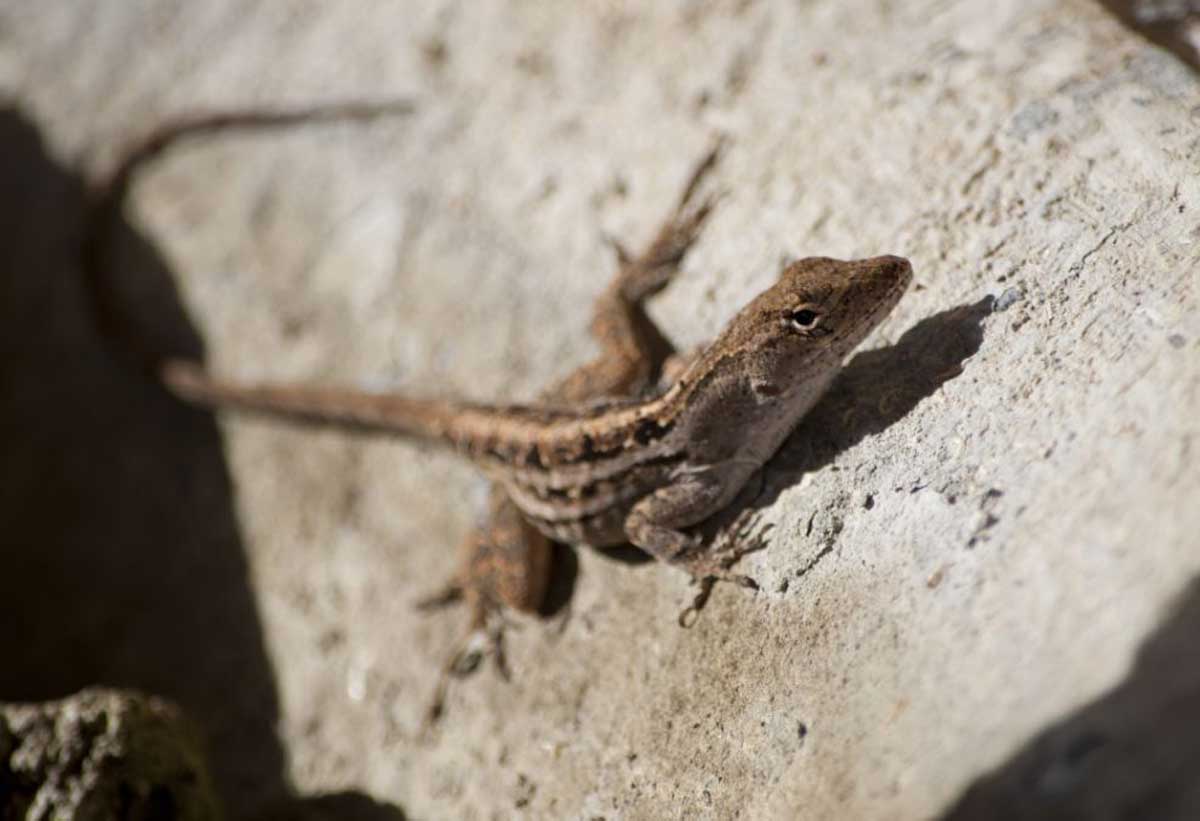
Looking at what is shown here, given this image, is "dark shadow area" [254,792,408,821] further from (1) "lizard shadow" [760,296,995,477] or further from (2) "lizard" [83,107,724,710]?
(1) "lizard shadow" [760,296,995,477]

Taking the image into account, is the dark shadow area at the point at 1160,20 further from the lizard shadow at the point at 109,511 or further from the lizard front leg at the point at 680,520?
the lizard shadow at the point at 109,511

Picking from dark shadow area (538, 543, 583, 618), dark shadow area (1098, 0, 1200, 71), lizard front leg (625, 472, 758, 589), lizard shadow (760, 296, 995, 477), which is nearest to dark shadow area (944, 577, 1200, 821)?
lizard shadow (760, 296, 995, 477)

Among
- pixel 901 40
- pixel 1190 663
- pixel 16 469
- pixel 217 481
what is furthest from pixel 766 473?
pixel 16 469

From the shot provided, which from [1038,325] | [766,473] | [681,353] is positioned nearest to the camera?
[1038,325]

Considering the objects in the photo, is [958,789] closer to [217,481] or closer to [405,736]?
[405,736]

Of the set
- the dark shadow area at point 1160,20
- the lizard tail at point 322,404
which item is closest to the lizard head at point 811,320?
the lizard tail at point 322,404

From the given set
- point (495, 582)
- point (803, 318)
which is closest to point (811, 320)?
point (803, 318)

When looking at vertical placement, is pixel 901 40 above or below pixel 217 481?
above

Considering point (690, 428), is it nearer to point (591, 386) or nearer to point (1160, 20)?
point (591, 386)
